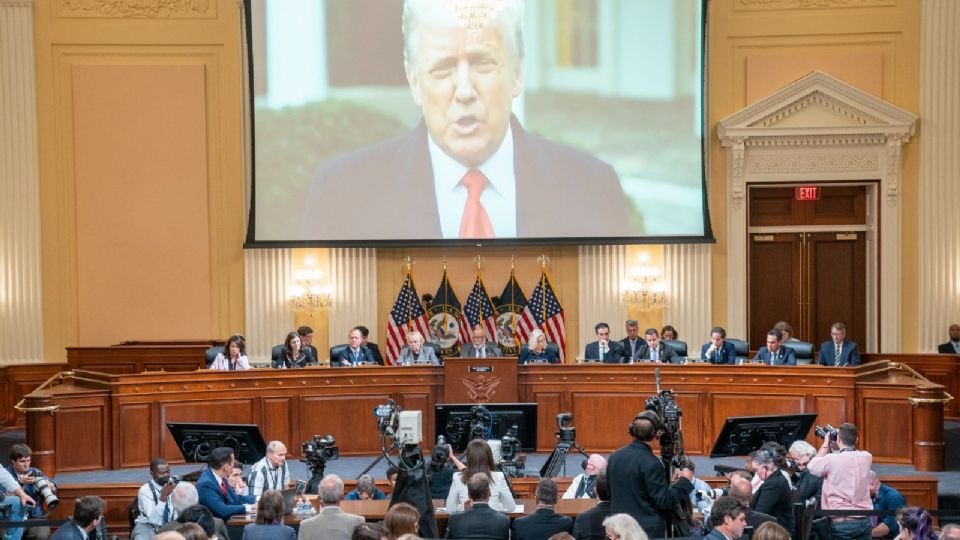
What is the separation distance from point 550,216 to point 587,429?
175 inches

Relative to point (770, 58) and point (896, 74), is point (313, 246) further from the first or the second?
point (896, 74)

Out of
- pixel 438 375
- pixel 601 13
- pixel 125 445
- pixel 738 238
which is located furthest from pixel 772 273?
pixel 125 445

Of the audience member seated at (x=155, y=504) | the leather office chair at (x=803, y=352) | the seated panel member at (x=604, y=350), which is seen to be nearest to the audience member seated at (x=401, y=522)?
the audience member seated at (x=155, y=504)

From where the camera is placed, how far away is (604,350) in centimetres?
1461

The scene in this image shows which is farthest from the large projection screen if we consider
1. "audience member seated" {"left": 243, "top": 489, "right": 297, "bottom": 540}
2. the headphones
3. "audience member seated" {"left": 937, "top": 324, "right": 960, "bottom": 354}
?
"audience member seated" {"left": 243, "top": 489, "right": 297, "bottom": 540}

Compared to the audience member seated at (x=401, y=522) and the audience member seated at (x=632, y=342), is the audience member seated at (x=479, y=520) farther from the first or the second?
the audience member seated at (x=632, y=342)

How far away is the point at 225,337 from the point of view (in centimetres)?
1777

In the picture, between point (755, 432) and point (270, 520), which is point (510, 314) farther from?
point (270, 520)

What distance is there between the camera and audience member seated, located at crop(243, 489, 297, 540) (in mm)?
7570

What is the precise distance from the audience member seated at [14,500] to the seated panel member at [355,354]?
4850 millimetres

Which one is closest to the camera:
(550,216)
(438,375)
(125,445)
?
(125,445)

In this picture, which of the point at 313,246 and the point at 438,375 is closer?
the point at 438,375

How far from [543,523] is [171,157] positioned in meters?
11.4

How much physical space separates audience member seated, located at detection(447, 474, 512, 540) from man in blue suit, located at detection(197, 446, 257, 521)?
85.6 inches
